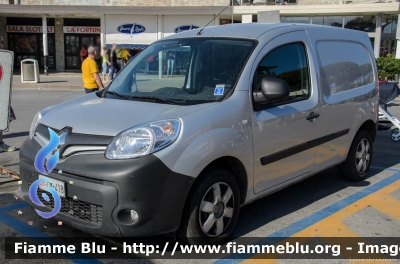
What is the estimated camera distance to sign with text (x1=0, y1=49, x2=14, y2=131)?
5336 millimetres

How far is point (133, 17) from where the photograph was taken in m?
25.1

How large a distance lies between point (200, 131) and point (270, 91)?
82cm

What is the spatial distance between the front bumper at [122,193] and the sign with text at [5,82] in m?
2.44

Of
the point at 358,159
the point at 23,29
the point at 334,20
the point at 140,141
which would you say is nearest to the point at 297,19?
the point at 334,20

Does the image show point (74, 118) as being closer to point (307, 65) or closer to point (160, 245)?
point (160, 245)

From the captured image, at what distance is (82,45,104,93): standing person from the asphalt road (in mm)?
2596

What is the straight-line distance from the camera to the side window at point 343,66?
491cm

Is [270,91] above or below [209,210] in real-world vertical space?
above

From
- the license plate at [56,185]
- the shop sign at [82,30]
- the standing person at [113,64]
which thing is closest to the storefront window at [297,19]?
the standing person at [113,64]

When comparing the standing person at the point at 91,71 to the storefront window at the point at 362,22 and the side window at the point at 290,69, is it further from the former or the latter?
the storefront window at the point at 362,22

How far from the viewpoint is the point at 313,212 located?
4688mm

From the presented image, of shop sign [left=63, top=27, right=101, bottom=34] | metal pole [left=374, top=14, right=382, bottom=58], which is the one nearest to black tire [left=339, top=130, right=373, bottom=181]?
metal pole [left=374, top=14, right=382, bottom=58]

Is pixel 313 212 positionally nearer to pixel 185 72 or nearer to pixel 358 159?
pixel 358 159

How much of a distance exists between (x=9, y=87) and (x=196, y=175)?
3237mm
